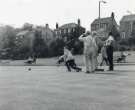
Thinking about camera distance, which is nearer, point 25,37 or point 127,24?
point 25,37

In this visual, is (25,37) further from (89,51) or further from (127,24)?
(89,51)

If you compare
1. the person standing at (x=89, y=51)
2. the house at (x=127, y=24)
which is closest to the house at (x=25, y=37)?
the house at (x=127, y=24)

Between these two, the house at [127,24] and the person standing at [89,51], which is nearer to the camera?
the person standing at [89,51]

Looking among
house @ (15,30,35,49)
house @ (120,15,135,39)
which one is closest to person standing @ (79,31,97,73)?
house @ (15,30,35,49)

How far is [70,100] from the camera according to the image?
7598 mm

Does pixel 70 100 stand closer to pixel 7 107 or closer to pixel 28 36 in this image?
pixel 7 107

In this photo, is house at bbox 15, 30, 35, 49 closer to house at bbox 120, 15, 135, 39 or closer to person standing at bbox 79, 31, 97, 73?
house at bbox 120, 15, 135, 39

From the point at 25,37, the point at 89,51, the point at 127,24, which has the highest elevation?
the point at 127,24

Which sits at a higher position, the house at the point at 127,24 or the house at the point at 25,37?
the house at the point at 127,24

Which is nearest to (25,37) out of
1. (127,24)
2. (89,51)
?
(127,24)

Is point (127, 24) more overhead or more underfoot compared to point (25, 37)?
more overhead

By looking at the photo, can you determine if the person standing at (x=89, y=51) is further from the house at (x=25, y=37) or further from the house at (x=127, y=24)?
the house at (x=127, y=24)

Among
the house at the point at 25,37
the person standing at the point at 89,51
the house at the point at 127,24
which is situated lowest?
the person standing at the point at 89,51

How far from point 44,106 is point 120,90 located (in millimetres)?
2625
